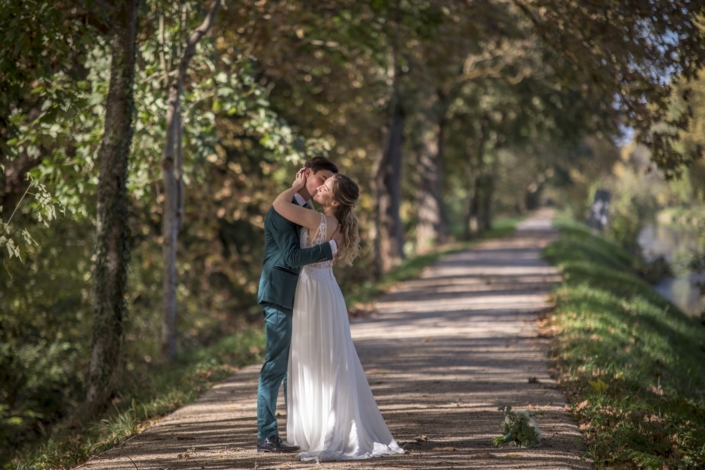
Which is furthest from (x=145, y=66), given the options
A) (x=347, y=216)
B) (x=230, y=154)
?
(x=230, y=154)

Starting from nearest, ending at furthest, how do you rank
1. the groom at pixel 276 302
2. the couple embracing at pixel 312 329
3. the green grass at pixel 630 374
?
the couple embracing at pixel 312 329
the groom at pixel 276 302
the green grass at pixel 630 374

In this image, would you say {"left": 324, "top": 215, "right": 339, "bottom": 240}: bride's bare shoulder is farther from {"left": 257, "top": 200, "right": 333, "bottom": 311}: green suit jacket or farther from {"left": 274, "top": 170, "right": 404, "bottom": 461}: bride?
{"left": 257, "top": 200, "right": 333, "bottom": 311}: green suit jacket

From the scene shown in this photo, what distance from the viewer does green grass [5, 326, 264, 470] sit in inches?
257

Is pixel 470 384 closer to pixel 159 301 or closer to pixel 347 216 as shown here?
pixel 347 216

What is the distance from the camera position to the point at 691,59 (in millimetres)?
8367

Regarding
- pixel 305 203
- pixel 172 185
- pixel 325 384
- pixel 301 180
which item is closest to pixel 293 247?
pixel 305 203

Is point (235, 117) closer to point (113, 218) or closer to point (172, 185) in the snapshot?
point (172, 185)

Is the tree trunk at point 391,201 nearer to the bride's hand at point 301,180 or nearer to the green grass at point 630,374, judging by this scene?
the green grass at point 630,374

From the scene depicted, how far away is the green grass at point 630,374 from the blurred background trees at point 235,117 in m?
2.24

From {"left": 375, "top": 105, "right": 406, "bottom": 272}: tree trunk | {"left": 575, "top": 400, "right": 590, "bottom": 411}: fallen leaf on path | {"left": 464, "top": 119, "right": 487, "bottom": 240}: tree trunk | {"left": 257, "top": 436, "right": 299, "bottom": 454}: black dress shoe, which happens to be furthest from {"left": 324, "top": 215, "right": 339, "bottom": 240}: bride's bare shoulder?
{"left": 464, "top": 119, "right": 487, "bottom": 240}: tree trunk

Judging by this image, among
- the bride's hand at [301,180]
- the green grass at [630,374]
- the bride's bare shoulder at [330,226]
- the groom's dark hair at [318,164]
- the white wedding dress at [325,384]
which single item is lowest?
the green grass at [630,374]

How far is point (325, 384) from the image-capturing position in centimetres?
593

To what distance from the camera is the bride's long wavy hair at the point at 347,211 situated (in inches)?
230

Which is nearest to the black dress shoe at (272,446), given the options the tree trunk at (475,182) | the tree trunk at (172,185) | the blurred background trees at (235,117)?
the blurred background trees at (235,117)
